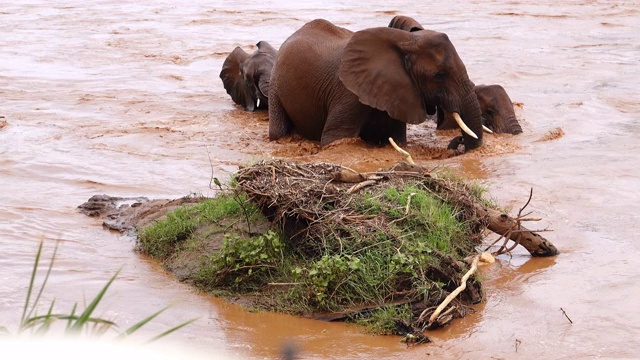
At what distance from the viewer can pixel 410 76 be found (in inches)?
417

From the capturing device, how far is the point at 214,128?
12.9m

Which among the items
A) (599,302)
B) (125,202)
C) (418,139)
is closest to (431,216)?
(599,302)

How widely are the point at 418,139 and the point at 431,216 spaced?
200 inches

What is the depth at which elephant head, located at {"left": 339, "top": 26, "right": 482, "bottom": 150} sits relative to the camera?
10.4 metres

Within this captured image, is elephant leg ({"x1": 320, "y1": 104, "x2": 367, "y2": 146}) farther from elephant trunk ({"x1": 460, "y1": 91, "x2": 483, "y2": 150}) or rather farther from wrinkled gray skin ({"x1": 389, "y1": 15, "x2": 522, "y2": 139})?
wrinkled gray skin ({"x1": 389, "y1": 15, "x2": 522, "y2": 139})

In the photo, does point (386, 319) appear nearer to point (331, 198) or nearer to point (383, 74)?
point (331, 198)

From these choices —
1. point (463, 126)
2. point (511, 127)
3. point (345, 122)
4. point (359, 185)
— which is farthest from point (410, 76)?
point (359, 185)

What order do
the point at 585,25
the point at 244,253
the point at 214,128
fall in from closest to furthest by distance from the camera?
the point at 244,253
the point at 214,128
the point at 585,25

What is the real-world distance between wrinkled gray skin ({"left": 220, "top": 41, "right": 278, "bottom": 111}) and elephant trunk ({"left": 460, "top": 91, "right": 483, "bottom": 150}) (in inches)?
135

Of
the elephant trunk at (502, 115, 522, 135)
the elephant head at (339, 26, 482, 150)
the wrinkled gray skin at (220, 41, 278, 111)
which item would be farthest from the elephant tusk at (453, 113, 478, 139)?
the wrinkled gray skin at (220, 41, 278, 111)

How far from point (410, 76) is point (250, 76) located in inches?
141

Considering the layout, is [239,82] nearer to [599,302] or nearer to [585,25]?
[599,302]

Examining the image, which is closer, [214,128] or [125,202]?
[125,202]

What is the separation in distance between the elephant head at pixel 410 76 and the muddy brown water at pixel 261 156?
1.61 feet
